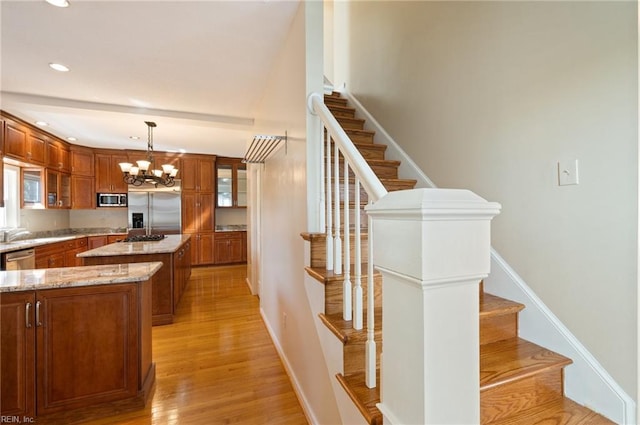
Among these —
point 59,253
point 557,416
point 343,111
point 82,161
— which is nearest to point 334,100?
point 343,111

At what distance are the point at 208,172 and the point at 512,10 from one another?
5.97m

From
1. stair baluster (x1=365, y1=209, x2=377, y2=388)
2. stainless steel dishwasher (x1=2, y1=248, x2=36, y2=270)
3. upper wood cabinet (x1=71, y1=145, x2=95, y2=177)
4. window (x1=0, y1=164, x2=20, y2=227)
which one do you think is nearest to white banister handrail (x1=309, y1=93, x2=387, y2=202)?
stair baluster (x1=365, y1=209, x2=377, y2=388)

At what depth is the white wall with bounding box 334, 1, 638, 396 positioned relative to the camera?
3.92 ft

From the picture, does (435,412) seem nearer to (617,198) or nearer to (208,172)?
(617,198)

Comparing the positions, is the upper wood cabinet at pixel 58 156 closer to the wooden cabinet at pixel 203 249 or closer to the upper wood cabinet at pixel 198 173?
the upper wood cabinet at pixel 198 173

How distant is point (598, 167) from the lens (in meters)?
1.27

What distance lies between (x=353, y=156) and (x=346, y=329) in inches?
28.8

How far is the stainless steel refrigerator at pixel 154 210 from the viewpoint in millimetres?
5836

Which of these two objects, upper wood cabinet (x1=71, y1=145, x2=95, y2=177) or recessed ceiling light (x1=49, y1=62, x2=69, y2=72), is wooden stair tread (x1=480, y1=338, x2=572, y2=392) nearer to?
recessed ceiling light (x1=49, y1=62, x2=69, y2=72)

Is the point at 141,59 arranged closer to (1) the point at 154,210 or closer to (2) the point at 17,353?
(2) the point at 17,353

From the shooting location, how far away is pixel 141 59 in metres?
2.46

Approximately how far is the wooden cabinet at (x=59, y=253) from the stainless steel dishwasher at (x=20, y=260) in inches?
5.8

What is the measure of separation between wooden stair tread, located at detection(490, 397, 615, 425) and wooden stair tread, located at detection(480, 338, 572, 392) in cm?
16

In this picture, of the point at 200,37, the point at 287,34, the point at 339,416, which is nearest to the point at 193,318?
the point at 339,416
